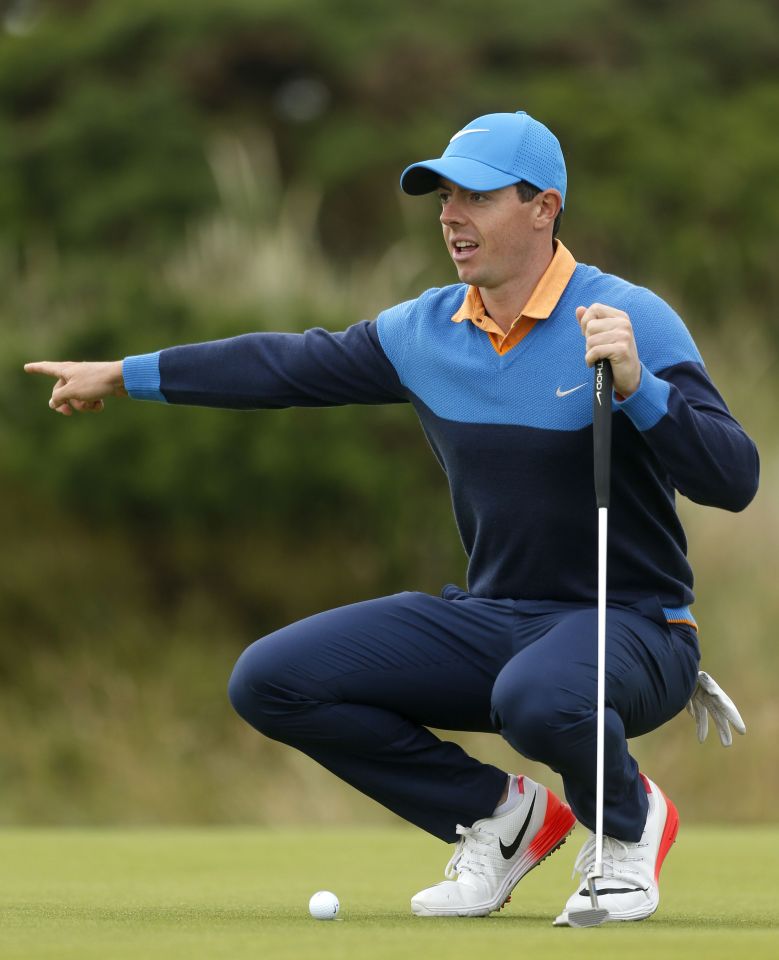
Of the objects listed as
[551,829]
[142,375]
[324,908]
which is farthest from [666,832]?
[142,375]

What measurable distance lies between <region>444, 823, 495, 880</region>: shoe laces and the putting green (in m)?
0.14

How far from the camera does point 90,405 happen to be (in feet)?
16.6

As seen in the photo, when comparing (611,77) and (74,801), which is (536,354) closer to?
(74,801)

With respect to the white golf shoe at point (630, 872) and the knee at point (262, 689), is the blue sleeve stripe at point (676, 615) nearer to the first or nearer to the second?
the white golf shoe at point (630, 872)

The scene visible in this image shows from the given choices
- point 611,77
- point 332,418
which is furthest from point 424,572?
point 611,77

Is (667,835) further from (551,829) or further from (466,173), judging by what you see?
(466,173)

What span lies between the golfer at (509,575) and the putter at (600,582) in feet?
0.22

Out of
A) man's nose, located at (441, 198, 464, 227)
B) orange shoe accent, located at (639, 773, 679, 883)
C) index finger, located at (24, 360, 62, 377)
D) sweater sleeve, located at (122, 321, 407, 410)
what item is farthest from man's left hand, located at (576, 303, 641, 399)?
index finger, located at (24, 360, 62, 377)

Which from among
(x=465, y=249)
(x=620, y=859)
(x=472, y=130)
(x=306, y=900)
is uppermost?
(x=472, y=130)

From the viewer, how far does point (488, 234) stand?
4.71 m

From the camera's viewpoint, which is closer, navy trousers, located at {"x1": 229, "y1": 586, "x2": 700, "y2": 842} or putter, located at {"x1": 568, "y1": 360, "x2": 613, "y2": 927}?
putter, located at {"x1": 568, "y1": 360, "x2": 613, "y2": 927}

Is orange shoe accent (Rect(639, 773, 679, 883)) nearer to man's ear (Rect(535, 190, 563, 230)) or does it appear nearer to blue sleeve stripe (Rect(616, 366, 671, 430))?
blue sleeve stripe (Rect(616, 366, 671, 430))

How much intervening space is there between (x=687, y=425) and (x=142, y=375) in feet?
4.87

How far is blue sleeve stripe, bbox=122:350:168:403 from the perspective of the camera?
5.03 meters
